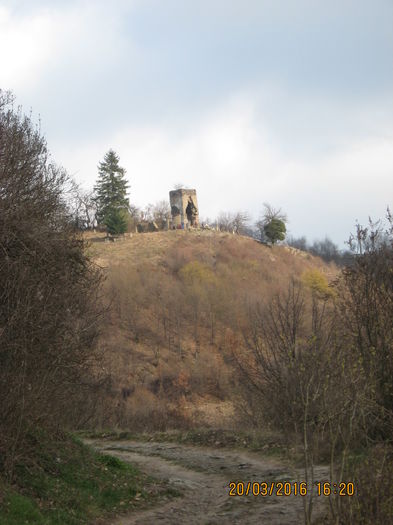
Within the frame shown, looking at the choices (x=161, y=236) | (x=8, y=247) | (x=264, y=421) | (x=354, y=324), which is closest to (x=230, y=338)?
(x=161, y=236)

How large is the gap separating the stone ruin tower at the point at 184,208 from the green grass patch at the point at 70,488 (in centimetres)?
6241

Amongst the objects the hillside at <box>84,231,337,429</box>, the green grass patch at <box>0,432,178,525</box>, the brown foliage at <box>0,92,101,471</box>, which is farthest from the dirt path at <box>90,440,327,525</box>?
the hillside at <box>84,231,337,429</box>

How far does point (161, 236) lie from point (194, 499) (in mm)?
58472

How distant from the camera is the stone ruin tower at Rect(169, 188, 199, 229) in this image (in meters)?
73.4

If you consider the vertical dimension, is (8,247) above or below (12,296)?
above

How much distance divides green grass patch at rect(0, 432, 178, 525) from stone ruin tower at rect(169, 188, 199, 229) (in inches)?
2457

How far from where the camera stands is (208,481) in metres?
11.5

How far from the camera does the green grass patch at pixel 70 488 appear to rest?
25.1 ft

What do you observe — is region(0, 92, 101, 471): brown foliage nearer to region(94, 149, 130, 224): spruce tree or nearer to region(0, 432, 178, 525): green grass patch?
region(0, 432, 178, 525): green grass patch

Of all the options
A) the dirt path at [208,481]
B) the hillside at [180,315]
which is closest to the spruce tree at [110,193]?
the hillside at [180,315]

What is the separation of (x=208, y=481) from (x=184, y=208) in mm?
63823

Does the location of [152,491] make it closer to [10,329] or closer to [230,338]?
[10,329]

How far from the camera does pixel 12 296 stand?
8.73 meters

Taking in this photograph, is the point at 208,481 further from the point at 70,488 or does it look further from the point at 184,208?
the point at 184,208
